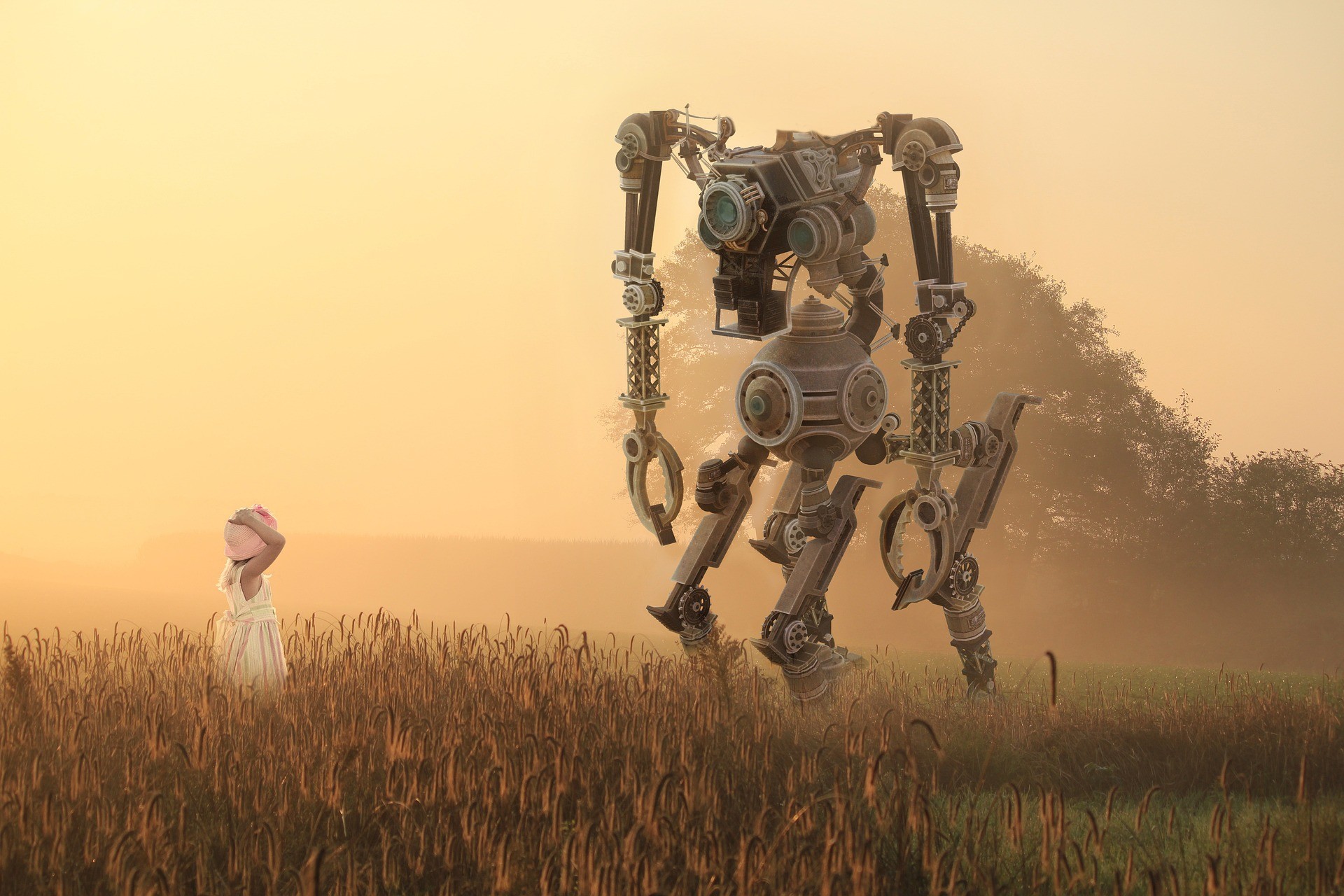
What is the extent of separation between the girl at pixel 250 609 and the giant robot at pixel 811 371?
2.22 meters

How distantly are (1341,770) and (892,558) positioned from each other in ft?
8.59

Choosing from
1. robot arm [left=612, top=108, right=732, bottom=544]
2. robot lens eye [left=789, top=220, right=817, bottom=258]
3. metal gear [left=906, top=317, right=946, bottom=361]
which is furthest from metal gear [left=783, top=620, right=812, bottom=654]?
robot lens eye [left=789, top=220, right=817, bottom=258]

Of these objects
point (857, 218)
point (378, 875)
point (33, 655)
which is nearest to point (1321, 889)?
point (378, 875)

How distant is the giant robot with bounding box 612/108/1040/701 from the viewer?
759 centimetres

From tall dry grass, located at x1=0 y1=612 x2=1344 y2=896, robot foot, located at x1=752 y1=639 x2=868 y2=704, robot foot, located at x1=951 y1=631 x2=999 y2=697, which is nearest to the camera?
tall dry grass, located at x1=0 y1=612 x2=1344 y2=896

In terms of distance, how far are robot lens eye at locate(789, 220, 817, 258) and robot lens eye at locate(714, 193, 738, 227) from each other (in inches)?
13.5

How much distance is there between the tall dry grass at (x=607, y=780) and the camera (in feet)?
16.0

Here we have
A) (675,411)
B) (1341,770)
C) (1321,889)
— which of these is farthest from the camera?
(675,411)

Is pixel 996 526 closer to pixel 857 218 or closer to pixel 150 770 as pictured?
pixel 857 218

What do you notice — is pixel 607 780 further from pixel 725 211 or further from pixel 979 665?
pixel 979 665

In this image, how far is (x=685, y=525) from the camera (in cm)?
1681

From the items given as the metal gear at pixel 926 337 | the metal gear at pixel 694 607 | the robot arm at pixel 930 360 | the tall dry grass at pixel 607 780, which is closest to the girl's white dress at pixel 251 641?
the tall dry grass at pixel 607 780

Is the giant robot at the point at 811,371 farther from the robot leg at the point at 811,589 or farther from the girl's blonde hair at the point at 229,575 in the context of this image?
the girl's blonde hair at the point at 229,575

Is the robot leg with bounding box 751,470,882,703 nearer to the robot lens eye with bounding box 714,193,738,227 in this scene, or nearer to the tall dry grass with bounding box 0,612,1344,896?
the tall dry grass with bounding box 0,612,1344,896
